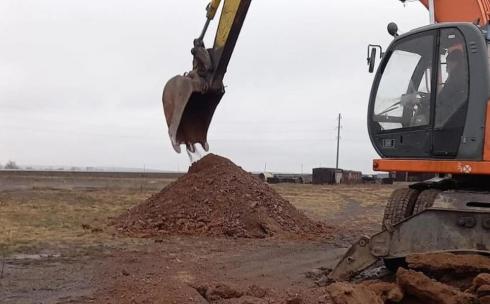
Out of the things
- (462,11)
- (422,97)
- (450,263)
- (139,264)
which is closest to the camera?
(450,263)

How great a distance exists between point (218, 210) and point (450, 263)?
7.26 meters

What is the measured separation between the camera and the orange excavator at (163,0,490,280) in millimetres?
6223

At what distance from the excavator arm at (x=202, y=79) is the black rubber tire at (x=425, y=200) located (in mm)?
6903

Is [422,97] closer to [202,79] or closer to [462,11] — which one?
[462,11]

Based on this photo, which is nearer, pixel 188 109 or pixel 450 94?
pixel 450 94

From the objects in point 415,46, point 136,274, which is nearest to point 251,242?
point 136,274

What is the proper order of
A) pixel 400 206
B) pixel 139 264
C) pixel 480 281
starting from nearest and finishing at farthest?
pixel 480 281, pixel 400 206, pixel 139 264

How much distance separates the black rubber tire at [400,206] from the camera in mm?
7055

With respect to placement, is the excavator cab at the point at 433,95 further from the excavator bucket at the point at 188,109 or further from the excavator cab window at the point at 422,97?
the excavator bucket at the point at 188,109

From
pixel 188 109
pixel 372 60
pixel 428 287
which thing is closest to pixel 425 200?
pixel 428 287

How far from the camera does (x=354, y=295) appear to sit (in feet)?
17.7

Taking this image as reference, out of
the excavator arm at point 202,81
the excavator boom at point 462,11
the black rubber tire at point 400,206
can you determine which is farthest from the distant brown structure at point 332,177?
the black rubber tire at point 400,206

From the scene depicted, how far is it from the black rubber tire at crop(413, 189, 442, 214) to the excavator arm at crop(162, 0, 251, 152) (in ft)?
22.6

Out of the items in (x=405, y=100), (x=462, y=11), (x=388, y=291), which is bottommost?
(x=388, y=291)
